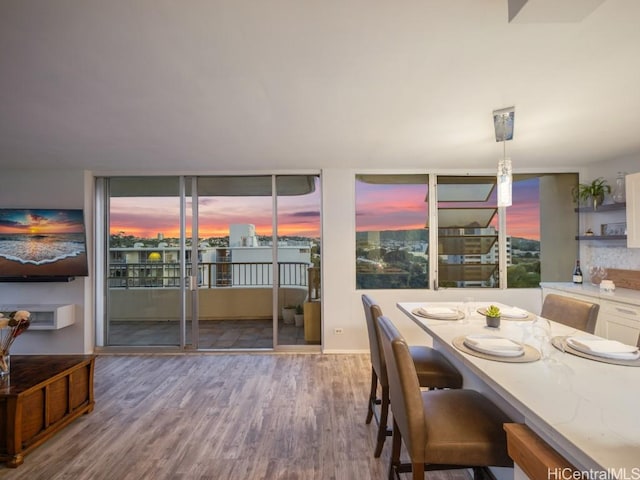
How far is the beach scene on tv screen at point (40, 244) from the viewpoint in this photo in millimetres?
3852

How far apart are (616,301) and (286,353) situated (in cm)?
351

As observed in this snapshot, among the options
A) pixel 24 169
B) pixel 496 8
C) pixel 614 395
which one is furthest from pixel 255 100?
pixel 24 169

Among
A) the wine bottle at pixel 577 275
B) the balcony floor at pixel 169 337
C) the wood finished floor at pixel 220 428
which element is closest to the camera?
the wood finished floor at pixel 220 428

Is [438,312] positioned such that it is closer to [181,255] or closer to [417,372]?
[417,372]

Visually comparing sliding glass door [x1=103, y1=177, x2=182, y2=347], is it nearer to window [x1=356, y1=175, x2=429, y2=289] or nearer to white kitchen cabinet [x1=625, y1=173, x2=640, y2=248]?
window [x1=356, y1=175, x2=429, y2=289]

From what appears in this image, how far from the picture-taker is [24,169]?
3938 millimetres

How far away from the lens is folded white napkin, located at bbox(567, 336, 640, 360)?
1428 millimetres

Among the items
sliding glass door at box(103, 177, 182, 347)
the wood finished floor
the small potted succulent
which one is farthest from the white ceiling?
the wood finished floor

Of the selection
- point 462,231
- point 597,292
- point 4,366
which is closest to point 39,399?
point 4,366

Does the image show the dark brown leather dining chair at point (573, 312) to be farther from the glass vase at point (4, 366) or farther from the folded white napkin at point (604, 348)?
the glass vase at point (4, 366)

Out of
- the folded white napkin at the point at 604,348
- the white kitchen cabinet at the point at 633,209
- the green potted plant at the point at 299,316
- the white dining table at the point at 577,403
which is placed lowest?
the green potted plant at the point at 299,316

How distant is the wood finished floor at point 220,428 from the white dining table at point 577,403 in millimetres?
1082

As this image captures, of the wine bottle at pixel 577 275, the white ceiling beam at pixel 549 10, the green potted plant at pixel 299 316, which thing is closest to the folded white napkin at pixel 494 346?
the white ceiling beam at pixel 549 10

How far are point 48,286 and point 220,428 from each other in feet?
10.3
